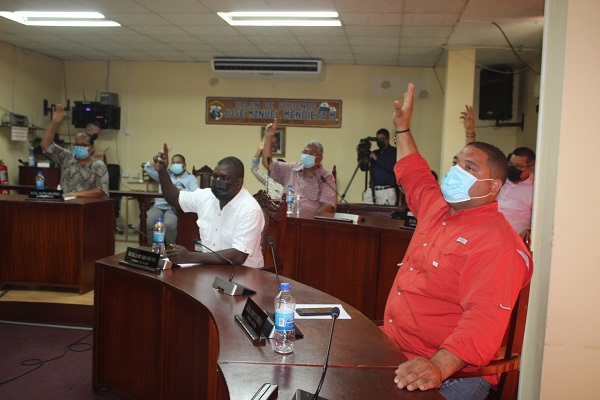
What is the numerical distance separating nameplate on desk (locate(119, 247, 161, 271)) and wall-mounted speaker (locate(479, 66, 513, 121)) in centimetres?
614

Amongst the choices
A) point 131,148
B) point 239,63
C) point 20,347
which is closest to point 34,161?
point 131,148

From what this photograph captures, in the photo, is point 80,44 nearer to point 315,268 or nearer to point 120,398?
point 315,268

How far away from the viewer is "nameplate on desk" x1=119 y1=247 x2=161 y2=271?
271 centimetres

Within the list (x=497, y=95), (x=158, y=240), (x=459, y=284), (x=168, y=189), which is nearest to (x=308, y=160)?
(x=168, y=189)

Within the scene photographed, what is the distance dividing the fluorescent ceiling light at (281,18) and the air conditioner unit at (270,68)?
185 centimetres

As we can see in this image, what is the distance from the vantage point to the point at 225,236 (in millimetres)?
3225

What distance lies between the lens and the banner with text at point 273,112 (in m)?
8.50

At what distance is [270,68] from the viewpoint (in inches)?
316

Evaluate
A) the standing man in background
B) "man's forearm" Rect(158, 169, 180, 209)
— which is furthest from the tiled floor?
the standing man in background

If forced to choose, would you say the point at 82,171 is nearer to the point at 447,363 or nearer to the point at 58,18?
the point at 58,18

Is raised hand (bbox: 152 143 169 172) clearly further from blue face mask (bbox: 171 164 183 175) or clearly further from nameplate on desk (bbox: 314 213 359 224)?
blue face mask (bbox: 171 164 183 175)

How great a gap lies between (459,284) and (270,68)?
21.9 ft

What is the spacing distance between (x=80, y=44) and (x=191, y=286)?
653cm

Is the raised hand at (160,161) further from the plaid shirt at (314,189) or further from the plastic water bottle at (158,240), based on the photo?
the plaid shirt at (314,189)
